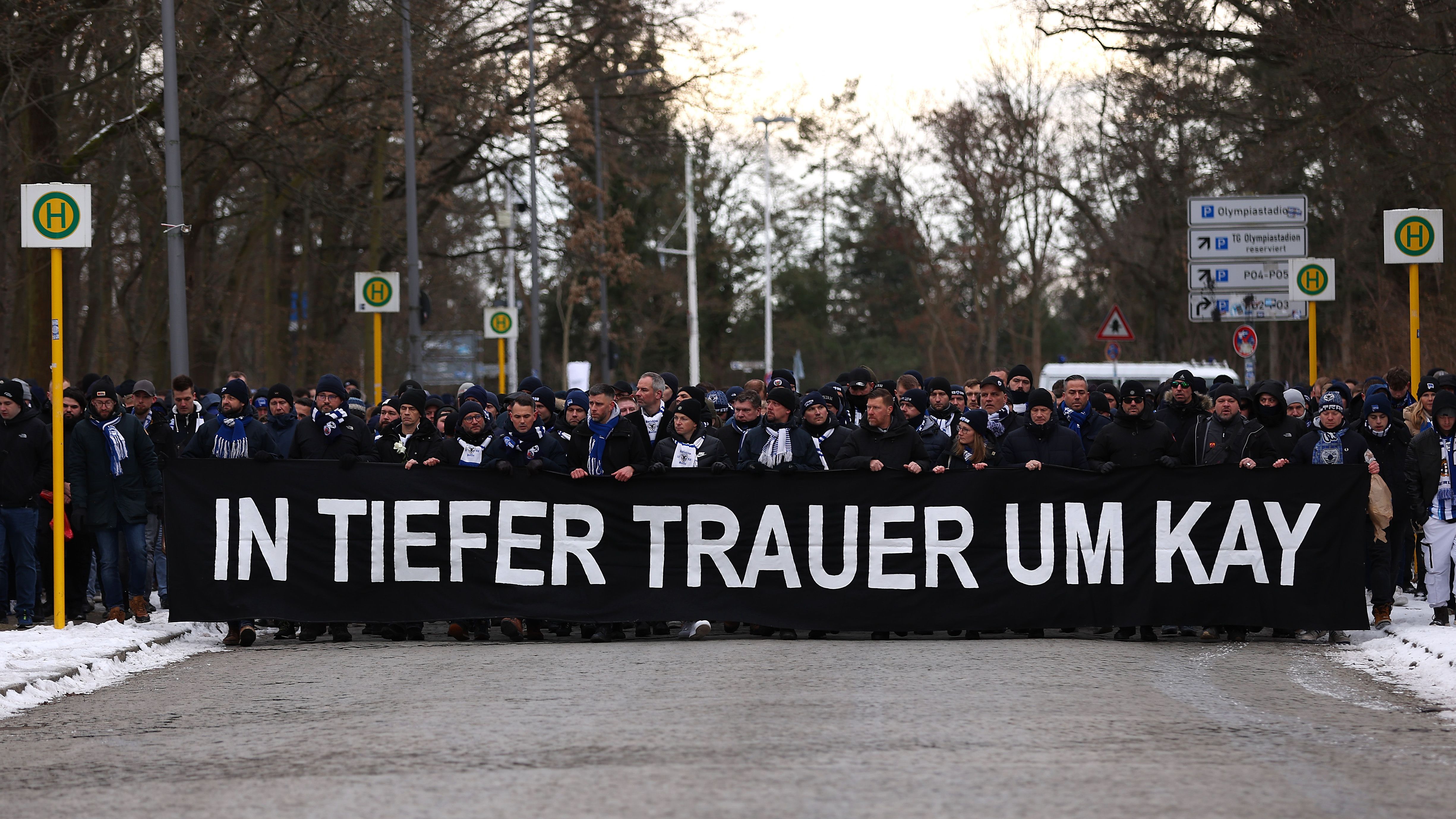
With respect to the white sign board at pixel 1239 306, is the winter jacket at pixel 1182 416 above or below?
below

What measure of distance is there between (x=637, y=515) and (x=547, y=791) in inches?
234

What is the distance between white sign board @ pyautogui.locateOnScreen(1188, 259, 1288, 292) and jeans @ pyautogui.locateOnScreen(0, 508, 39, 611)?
14648 mm

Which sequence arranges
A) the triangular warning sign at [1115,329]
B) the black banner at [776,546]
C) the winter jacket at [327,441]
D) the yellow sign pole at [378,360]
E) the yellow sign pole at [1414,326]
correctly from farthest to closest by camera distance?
the triangular warning sign at [1115,329] < the yellow sign pole at [378,360] < the yellow sign pole at [1414,326] < the winter jacket at [327,441] < the black banner at [776,546]

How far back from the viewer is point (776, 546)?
1264 cm

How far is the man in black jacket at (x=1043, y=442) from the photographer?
507 inches

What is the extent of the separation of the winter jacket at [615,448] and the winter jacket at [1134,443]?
3233mm

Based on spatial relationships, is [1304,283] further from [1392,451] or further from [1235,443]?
[1235,443]

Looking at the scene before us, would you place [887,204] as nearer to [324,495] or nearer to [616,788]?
[324,495]

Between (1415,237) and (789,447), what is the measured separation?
20.4 feet

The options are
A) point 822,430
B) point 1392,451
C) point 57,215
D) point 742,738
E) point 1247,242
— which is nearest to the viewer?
point 742,738

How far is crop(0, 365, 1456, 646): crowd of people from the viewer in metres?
12.7

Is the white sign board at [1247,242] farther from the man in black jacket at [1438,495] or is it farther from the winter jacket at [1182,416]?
the man in black jacket at [1438,495]

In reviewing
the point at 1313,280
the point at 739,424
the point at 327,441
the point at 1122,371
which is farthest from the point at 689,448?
the point at 1122,371

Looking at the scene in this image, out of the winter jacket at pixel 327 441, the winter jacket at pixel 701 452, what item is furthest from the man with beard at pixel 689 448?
the winter jacket at pixel 327 441
